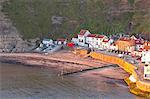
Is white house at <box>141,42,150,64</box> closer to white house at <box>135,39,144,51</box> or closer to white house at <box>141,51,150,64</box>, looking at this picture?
white house at <box>141,51,150,64</box>

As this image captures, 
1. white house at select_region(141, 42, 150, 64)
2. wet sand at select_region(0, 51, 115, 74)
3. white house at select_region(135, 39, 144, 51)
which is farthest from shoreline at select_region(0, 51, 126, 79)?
white house at select_region(135, 39, 144, 51)

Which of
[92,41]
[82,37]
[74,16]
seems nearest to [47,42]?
[82,37]

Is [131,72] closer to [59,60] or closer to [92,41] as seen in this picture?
[59,60]

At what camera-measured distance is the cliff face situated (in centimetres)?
11112

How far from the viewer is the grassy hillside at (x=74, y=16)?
113 m

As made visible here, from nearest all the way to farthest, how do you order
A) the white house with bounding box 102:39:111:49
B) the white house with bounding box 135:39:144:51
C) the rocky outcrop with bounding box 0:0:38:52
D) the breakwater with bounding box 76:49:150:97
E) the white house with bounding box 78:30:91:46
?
the breakwater with bounding box 76:49:150:97, the white house with bounding box 135:39:144:51, the white house with bounding box 102:39:111:49, the rocky outcrop with bounding box 0:0:38:52, the white house with bounding box 78:30:91:46

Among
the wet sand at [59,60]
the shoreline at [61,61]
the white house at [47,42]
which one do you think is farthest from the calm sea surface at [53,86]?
the white house at [47,42]

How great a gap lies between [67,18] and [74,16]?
1395 millimetres

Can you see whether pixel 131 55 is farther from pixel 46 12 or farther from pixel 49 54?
pixel 46 12

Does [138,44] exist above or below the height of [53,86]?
above

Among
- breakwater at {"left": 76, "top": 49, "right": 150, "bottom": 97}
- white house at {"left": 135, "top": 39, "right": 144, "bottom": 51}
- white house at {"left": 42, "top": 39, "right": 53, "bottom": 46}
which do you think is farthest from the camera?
white house at {"left": 42, "top": 39, "right": 53, "bottom": 46}

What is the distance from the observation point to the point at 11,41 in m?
109

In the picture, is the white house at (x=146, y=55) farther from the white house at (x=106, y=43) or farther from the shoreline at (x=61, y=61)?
the white house at (x=106, y=43)

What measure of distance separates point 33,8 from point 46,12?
267cm
